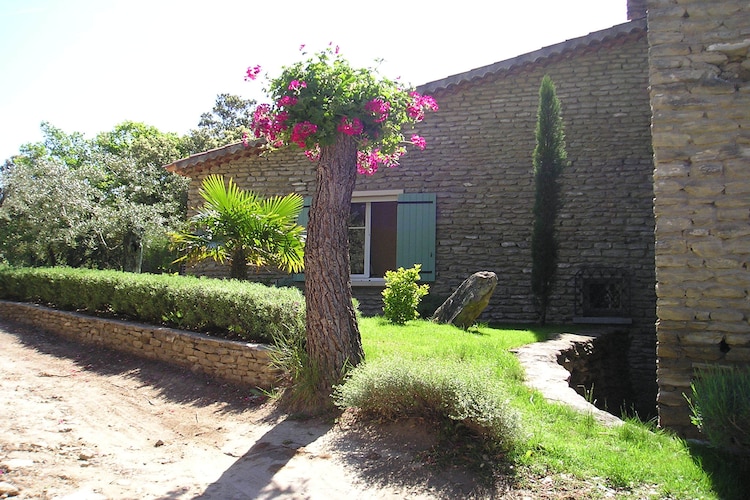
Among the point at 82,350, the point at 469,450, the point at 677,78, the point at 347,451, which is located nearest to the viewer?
the point at 469,450

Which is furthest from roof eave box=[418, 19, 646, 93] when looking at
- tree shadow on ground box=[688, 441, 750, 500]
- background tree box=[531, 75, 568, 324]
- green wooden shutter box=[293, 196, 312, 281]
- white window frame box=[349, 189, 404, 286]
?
tree shadow on ground box=[688, 441, 750, 500]

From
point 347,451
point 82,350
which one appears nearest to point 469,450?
point 347,451

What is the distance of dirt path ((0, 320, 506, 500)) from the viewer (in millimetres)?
3535

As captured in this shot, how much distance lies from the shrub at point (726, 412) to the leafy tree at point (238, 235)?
18.0 feet

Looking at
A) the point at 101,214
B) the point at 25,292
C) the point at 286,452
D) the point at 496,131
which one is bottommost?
the point at 286,452

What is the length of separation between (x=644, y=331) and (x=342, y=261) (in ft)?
21.8

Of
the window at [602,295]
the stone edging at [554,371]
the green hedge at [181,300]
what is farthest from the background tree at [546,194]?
the green hedge at [181,300]

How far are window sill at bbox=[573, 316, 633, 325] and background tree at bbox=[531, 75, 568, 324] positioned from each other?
2.32ft

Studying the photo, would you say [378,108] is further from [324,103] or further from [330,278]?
[330,278]

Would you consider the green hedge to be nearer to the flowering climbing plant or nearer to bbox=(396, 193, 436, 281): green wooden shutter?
the flowering climbing plant

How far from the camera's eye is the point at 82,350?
25.7ft

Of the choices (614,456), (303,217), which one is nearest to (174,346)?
(614,456)

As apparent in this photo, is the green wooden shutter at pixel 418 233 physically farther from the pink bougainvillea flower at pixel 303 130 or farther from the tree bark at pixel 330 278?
the pink bougainvillea flower at pixel 303 130

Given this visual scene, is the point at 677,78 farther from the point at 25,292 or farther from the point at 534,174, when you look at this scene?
the point at 25,292
